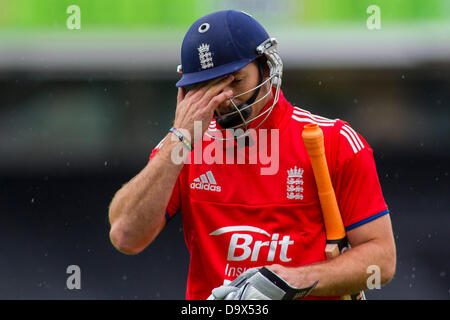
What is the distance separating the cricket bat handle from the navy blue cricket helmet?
0.50m

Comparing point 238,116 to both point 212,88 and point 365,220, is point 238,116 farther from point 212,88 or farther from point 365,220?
point 365,220

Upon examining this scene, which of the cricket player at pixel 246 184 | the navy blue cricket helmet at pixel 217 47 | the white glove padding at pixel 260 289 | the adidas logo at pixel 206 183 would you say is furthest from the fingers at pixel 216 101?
the white glove padding at pixel 260 289

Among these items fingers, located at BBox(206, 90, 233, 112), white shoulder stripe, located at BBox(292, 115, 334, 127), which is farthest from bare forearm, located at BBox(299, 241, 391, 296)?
fingers, located at BBox(206, 90, 233, 112)

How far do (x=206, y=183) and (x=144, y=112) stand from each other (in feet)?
21.2

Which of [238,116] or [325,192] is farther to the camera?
[238,116]

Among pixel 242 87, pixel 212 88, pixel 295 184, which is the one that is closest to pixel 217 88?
pixel 212 88

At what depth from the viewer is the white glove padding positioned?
3037mm

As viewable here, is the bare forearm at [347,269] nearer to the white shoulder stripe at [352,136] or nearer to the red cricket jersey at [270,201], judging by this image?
the red cricket jersey at [270,201]

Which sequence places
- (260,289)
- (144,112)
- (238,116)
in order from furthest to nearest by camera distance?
(144,112) → (238,116) → (260,289)

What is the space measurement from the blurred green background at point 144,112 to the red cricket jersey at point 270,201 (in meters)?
4.31

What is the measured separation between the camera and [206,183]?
3.54 m
